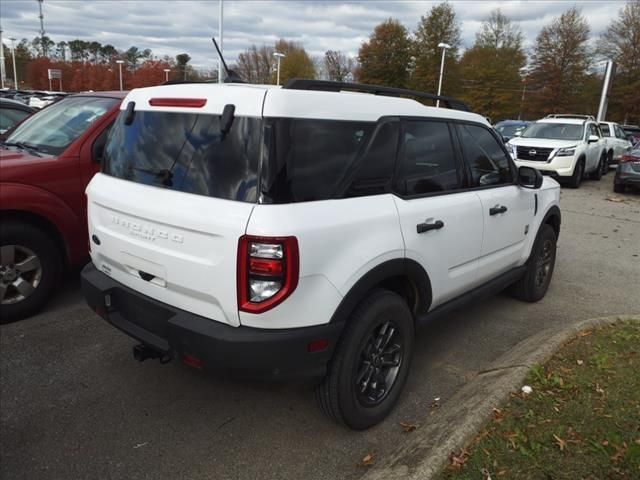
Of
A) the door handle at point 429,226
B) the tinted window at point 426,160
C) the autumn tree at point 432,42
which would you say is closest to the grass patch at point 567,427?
the door handle at point 429,226

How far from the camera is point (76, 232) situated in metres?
4.46

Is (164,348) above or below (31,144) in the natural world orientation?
below

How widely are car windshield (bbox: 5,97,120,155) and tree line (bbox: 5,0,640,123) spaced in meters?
46.2

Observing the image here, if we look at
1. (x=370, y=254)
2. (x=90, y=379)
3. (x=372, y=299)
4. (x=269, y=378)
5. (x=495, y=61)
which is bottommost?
(x=90, y=379)

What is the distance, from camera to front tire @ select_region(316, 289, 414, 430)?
2.71 meters

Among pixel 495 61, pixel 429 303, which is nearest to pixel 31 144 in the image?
pixel 429 303

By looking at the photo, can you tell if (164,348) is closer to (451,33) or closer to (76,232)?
(76,232)

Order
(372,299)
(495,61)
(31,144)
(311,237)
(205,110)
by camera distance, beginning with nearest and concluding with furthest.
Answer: (311,237), (205,110), (372,299), (31,144), (495,61)

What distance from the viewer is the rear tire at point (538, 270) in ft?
16.0

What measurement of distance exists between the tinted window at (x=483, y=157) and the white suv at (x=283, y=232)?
29cm

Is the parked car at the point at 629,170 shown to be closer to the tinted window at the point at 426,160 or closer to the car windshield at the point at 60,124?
the tinted window at the point at 426,160

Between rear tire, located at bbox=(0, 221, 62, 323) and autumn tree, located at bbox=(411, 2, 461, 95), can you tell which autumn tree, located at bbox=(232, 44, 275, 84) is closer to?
autumn tree, located at bbox=(411, 2, 461, 95)

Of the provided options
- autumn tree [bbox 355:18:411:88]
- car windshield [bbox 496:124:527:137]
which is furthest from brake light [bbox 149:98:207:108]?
autumn tree [bbox 355:18:411:88]

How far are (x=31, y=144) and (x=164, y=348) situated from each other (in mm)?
3244
